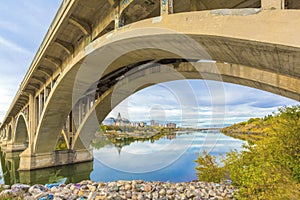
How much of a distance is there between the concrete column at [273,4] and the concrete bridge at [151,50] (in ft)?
0.04

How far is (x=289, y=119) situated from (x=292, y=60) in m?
1.08

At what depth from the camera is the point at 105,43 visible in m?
5.73

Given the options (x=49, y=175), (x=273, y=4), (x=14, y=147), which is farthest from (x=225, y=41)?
(x=14, y=147)

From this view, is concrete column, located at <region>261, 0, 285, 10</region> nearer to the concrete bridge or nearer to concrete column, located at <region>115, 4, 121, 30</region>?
the concrete bridge

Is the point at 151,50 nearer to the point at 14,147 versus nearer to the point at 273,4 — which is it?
the point at 273,4

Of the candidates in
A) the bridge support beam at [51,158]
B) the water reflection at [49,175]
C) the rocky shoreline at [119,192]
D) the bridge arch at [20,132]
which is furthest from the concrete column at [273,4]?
the bridge arch at [20,132]

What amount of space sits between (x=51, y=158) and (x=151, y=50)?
13.9 metres

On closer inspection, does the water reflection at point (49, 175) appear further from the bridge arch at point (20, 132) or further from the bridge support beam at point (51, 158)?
the bridge arch at point (20, 132)

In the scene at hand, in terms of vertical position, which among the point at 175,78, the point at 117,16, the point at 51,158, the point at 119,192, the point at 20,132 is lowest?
the point at 51,158

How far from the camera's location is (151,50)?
555 centimetres

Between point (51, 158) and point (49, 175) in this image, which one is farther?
point (51, 158)

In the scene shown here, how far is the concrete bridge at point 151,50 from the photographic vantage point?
9.34 feet

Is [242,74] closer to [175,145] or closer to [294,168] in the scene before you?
[294,168]

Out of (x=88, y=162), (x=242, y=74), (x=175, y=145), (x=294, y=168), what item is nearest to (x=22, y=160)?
(x=88, y=162)
